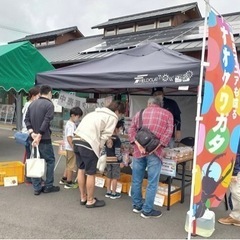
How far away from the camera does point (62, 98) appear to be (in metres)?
5.52

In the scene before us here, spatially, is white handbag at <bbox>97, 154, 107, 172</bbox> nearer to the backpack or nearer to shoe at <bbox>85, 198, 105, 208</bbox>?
shoe at <bbox>85, 198, 105, 208</bbox>

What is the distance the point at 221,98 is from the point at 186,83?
612 millimetres

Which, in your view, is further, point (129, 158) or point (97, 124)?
point (129, 158)

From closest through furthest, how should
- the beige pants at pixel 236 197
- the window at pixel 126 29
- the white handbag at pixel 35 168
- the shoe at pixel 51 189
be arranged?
the beige pants at pixel 236 197 < the white handbag at pixel 35 168 < the shoe at pixel 51 189 < the window at pixel 126 29

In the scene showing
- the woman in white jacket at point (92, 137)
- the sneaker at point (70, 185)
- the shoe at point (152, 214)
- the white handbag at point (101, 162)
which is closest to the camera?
the shoe at point (152, 214)

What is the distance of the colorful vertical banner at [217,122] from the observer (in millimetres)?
2857

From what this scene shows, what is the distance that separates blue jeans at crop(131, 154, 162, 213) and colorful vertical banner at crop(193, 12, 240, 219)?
73 cm

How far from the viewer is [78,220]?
3.59 m

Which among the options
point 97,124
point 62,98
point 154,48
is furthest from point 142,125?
point 62,98

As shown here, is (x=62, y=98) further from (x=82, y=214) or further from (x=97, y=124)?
(x=82, y=214)

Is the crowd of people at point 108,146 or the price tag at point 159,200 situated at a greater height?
the crowd of people at point 108,146

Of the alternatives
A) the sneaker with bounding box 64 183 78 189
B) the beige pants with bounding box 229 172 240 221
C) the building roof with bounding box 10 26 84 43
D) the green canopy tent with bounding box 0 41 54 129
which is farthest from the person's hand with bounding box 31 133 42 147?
the building roof with bounding box 10 26 84 43

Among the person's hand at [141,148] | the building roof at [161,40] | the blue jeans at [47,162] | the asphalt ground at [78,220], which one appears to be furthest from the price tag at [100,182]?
the building roof at [161,40]

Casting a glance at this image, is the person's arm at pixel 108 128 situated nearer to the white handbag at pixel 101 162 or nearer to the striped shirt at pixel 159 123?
the white handbag at pixel 101 162
